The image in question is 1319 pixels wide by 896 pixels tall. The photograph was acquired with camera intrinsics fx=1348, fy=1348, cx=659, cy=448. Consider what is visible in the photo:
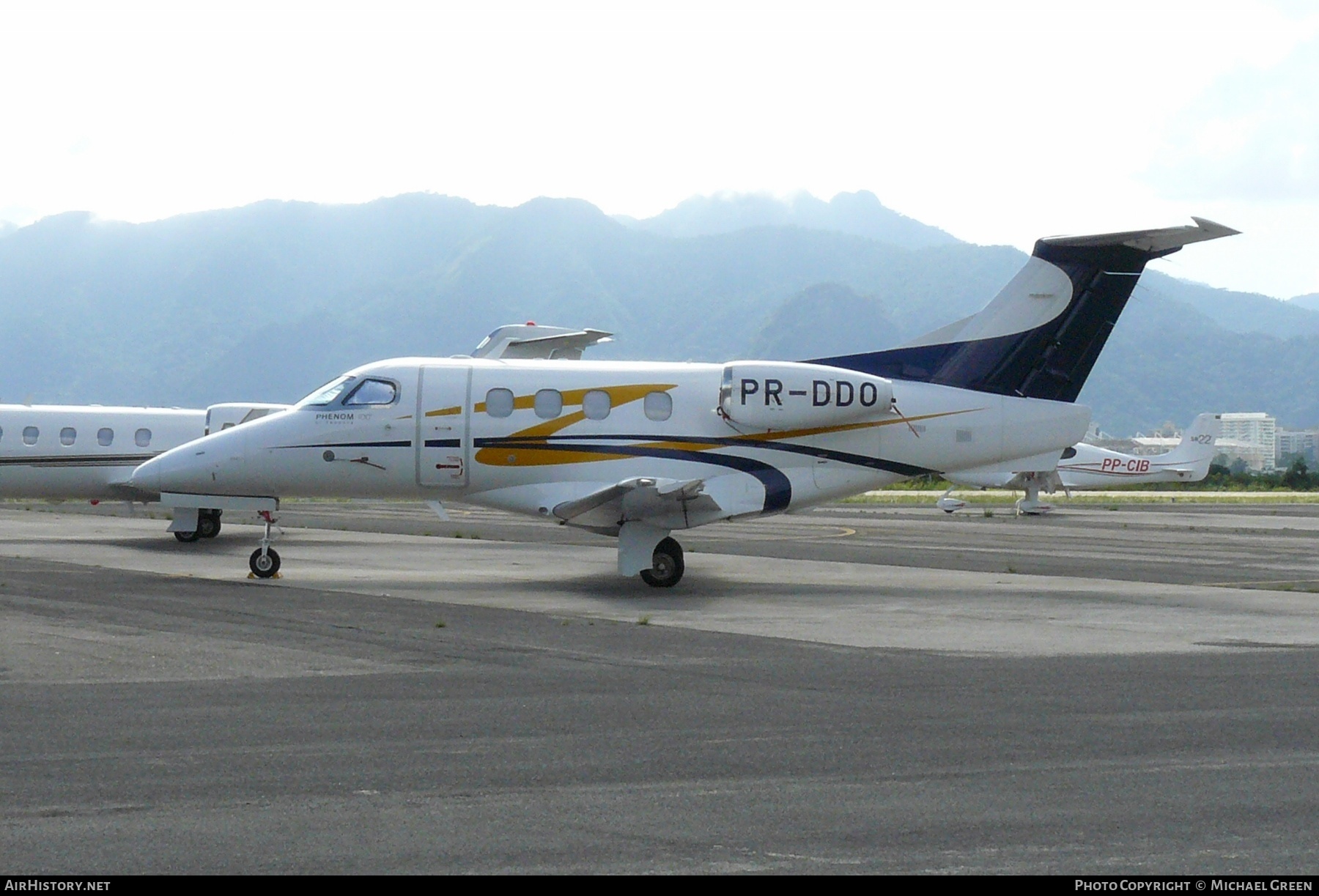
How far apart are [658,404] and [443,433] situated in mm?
3273

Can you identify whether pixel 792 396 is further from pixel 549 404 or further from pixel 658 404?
pixel 549 404

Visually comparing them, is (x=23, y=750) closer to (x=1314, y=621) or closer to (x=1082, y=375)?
(x=1314, y=621)

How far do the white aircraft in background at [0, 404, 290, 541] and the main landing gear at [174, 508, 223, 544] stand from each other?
2 cm

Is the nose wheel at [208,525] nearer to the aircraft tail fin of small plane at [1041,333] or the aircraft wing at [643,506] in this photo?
the aircraft wing at [643,506]

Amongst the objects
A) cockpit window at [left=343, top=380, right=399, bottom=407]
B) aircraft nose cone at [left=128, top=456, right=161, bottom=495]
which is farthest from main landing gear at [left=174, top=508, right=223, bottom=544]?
cockpit window at [left=343, top=380, right=399, bottom=407]

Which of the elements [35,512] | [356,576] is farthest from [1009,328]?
[35,512]

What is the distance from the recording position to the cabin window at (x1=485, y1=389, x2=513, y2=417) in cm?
2033

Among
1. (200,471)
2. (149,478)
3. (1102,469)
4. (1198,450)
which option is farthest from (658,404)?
(1198,450)

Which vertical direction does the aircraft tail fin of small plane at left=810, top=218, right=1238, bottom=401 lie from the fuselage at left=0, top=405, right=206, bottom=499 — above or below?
above

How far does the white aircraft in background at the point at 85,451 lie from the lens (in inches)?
1113

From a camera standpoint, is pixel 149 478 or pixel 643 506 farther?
pixel 149 478

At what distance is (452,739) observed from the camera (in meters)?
8.99

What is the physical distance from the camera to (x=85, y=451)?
28688 millimetres

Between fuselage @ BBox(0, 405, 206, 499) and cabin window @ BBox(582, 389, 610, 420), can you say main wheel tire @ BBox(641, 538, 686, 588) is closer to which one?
cabin window @ BBox(582, 389, 610, 420)
